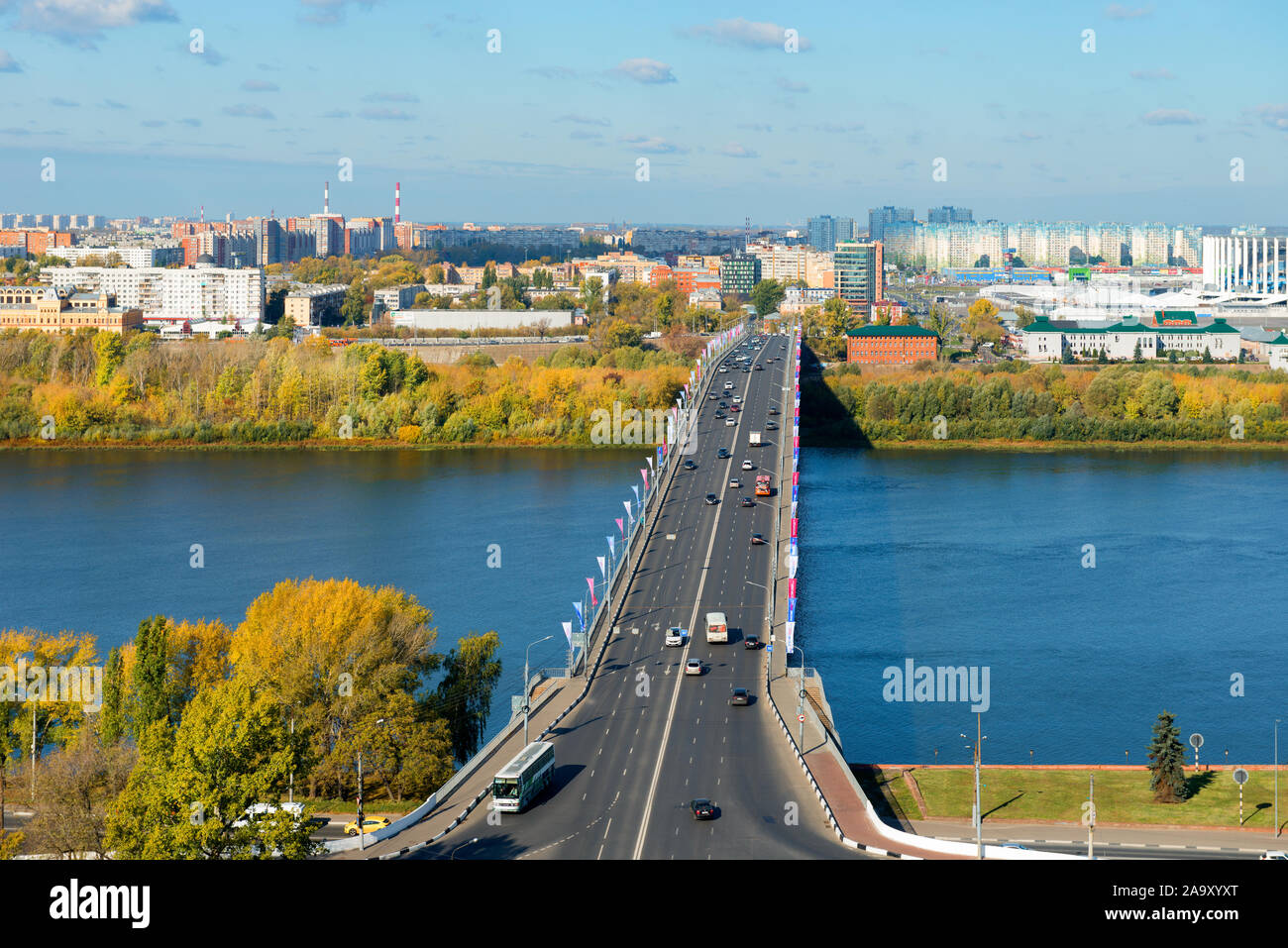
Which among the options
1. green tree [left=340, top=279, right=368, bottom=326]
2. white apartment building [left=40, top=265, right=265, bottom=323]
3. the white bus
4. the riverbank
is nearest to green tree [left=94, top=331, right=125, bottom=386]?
white apartment building [left=40, top=265, right=265, bottom=323]

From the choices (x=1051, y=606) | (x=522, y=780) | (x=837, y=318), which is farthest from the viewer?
(x=837, y=318)

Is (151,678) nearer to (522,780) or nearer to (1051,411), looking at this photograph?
(522,780)

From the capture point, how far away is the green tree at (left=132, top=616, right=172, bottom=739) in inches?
→ 596

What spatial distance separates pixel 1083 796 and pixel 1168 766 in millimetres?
911

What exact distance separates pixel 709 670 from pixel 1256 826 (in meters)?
6.17

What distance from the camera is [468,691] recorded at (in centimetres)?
1703

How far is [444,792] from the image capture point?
12664mm

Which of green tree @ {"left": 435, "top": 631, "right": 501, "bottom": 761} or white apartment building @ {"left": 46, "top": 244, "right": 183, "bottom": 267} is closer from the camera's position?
green tree @ {"left": 435, "top": 631, "right": 501, "bottom": 761}

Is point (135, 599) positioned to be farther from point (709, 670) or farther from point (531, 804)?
point (531, 804)

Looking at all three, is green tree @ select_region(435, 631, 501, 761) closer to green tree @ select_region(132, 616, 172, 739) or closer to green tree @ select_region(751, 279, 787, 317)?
green tree @ select_region(132, 616, 172, 739)

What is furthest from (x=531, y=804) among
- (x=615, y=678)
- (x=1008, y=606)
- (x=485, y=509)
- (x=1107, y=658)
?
(x=485, y=509)

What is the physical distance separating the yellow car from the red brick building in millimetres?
46339

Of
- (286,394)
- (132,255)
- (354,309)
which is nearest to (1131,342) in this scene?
(286,394)

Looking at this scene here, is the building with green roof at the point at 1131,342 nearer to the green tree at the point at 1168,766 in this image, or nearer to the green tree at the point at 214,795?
the green tree at the point at 1168,766
